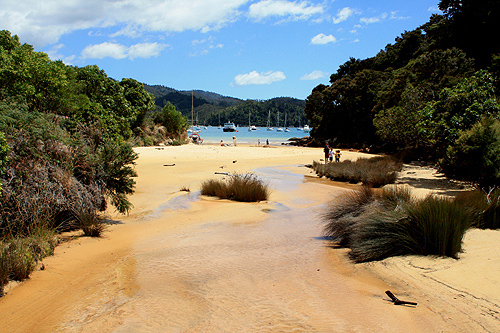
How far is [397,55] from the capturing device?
52.8 meters

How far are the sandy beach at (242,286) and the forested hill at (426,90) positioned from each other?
8.92 meters

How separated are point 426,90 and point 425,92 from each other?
1209mm

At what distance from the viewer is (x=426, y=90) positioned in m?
26.4

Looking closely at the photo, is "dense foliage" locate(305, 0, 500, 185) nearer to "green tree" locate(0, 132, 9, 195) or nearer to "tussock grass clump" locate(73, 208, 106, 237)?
"tussock grass clump" locate(73, 208, 106, 237)

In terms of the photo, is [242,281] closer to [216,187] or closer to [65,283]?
[65,283]

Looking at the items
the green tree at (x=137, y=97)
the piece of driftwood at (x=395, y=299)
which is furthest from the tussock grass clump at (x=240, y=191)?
the green tree at (x=137, y=97)

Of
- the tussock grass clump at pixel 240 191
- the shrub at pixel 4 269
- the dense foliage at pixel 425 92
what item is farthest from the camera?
the dense foliage at pixel 425 92

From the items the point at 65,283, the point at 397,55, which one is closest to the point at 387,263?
the point at 65,283

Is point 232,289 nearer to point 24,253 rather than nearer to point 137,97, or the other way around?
point 24,253

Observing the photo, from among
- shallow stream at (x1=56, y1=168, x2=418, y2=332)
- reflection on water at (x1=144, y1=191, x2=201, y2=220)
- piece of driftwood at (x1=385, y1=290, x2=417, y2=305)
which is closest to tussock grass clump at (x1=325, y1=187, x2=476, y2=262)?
shallow stream at (x1=56, y1=168, x2=418, y2=332)

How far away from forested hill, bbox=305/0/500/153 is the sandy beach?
892 centimetres

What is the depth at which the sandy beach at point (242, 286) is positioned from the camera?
416 centimetres

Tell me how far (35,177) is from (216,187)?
23.7 feet

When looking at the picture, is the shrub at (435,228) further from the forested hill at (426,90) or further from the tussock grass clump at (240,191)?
the forested hill at (426,90)
